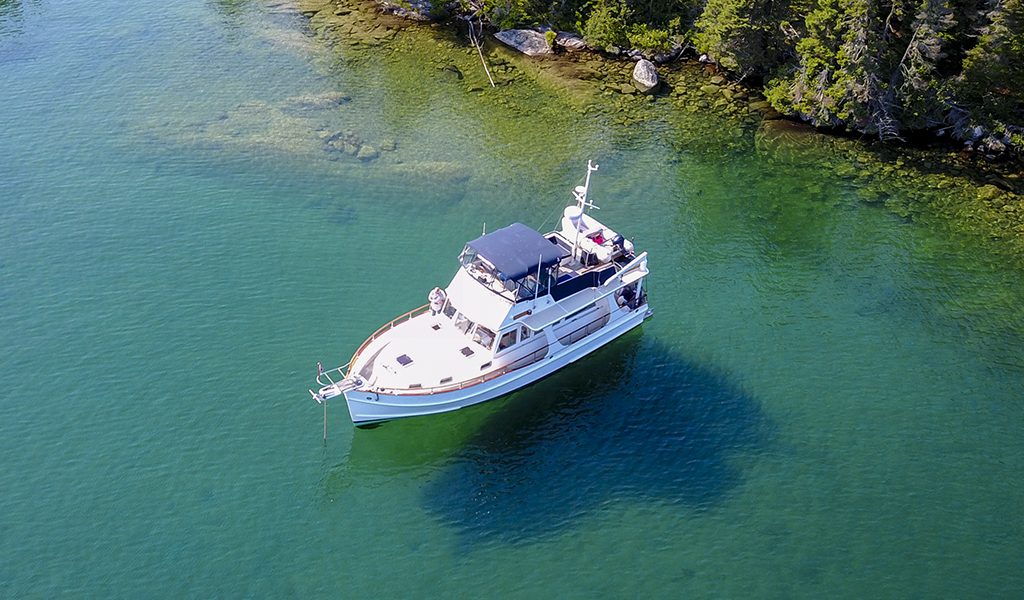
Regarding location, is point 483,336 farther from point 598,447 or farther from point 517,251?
point 598,447

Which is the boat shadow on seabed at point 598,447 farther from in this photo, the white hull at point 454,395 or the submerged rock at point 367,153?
the submerged rock at point 367,153

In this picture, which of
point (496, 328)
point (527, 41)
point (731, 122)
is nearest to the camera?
point (496, 328)

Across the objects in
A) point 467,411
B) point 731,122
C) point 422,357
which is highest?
point 731,122

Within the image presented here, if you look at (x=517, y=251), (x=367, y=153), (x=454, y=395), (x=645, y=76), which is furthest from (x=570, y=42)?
(x=454, y=395)

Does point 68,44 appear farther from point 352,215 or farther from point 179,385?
point 179,385

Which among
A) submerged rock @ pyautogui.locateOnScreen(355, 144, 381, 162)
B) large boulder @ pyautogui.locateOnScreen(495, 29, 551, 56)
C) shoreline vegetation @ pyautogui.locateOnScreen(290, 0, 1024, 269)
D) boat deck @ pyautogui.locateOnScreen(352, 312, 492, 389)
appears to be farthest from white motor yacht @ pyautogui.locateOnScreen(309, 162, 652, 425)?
large boulder @ pyautogui.locateOnScreen(495, 29, 551, 56)

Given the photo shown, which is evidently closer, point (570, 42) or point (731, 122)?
point (731, 122)

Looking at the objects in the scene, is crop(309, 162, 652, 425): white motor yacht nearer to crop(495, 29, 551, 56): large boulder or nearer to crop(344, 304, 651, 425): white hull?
crop(344, 304, 651, 425): white hull
